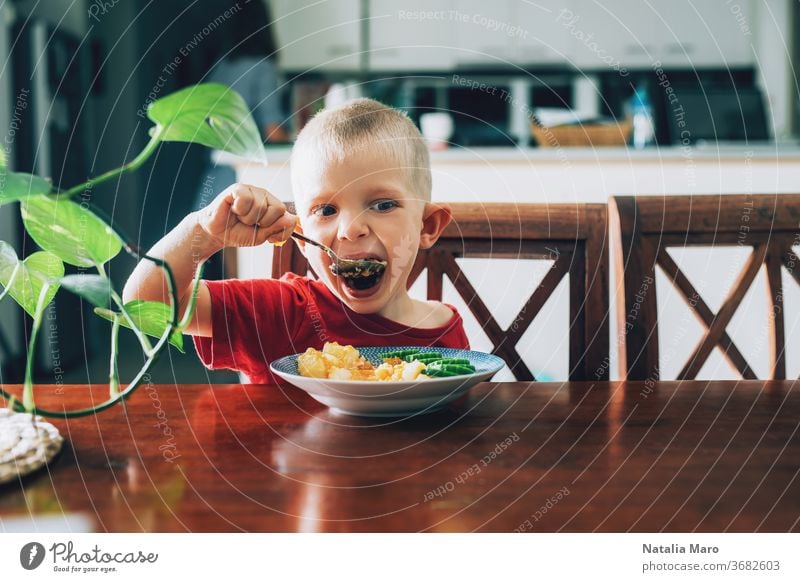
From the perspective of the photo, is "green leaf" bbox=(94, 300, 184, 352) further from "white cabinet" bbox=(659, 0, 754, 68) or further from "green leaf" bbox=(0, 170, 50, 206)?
"white cabinet" bbox=(659, 0, 754, 68)

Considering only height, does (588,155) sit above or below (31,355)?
above

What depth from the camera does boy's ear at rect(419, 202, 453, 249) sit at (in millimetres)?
702

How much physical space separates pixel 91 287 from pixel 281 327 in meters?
0.35

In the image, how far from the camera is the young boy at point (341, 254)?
646 millimetres

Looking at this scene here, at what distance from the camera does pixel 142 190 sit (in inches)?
97.0

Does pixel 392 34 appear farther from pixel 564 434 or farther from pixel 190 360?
pixel 564 434

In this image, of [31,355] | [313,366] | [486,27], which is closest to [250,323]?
[313,366]

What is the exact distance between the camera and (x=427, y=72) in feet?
9.16

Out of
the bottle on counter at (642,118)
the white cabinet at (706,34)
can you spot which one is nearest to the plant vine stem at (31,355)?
the bottle on counter at (642,118)

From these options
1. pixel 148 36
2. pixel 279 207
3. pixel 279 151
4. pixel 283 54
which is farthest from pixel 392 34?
pixel 279 207

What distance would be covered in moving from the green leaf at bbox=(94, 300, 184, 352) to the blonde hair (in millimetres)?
275

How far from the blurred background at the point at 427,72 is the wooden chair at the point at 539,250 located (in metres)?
1.56

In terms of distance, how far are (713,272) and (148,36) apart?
6.62 ft

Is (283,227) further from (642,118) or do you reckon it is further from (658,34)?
(658,34)
